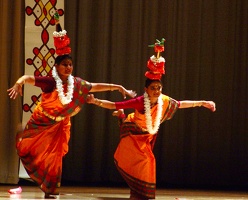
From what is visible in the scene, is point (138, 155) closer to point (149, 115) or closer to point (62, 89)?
point (149, 115)

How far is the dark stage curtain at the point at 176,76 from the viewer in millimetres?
6707

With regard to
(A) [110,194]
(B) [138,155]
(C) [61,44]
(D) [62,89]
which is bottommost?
(A) [110,194]

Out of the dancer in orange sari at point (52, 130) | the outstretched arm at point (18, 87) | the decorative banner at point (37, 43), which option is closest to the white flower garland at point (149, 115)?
the dancer in orange sari at point (52, 130)

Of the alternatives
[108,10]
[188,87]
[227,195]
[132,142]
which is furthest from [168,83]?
[132,142]

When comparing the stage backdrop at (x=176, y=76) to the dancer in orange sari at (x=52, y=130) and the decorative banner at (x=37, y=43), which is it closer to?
the decorative banner at (x=37, y=43)

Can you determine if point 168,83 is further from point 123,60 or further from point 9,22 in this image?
point 9,22

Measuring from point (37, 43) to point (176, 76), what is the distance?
1.50 metres

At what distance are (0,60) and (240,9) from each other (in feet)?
8.41

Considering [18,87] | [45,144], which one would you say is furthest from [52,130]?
[18,87]

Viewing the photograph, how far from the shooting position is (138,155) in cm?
499

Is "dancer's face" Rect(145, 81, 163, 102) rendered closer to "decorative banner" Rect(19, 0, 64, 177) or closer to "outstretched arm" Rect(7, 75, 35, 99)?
"outstretched arm" Rect(7, 75, 35, 99)

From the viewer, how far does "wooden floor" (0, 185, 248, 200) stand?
521cm

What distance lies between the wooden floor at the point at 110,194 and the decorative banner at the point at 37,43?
76cm

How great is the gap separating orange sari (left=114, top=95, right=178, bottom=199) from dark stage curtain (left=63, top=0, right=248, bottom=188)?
168 centimetres
